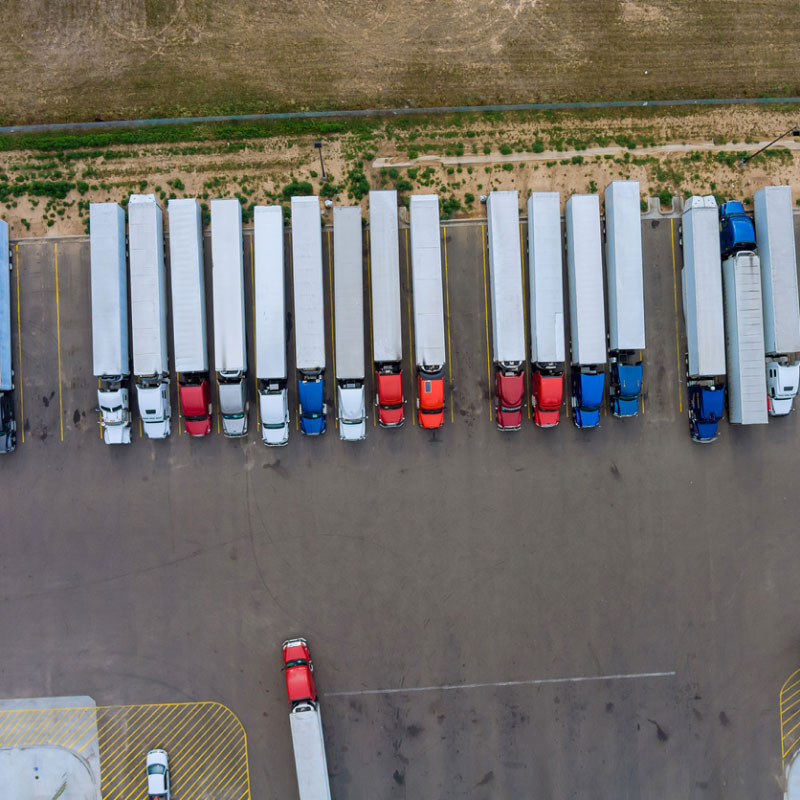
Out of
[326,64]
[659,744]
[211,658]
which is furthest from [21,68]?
[659,744]

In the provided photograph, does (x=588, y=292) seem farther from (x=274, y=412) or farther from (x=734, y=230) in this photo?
(x=274, y=412)

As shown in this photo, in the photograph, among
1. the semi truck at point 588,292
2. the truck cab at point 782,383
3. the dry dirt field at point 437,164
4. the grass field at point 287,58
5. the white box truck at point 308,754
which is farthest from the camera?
the grass field at point 287,58

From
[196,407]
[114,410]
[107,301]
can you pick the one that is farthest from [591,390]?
[107,301]

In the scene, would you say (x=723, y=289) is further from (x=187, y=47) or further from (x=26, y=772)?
(x=26, y=772)

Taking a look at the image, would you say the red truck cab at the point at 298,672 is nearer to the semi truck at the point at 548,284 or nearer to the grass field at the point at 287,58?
the semi truck at the point at 548,284

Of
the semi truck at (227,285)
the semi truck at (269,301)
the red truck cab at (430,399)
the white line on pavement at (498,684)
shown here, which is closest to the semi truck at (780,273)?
the red truck cab at (430,399)
